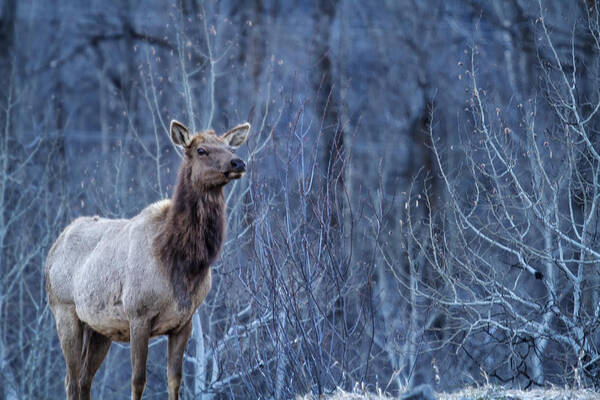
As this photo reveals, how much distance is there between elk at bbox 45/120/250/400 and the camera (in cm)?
774

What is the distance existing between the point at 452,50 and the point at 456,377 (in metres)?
9.80

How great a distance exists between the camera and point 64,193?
17.1 metres

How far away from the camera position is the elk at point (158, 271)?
7.74 m

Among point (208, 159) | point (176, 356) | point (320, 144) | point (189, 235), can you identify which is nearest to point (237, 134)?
point (208, 159)

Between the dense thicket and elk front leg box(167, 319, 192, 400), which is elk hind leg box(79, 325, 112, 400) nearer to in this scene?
elk front leg box(167, 319, 192, 400)

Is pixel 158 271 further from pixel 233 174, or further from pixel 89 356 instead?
pixel 89 356

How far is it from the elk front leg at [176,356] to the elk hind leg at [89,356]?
117 cm

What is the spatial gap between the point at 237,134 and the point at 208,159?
74cm

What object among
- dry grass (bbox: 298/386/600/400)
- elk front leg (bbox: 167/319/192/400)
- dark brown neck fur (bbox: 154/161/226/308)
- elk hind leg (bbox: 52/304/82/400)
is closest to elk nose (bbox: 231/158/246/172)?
dark brown neck fur (bbox: 154/161/226/308)

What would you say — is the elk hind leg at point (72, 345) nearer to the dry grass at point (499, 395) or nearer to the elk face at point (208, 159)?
the elk face at point (208, 159)

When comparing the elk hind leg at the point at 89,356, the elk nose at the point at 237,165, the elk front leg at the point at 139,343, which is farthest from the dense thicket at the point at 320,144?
the elk hind leg at the point at 89,356

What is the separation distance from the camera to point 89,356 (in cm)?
877

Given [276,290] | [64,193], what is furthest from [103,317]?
[64,193]

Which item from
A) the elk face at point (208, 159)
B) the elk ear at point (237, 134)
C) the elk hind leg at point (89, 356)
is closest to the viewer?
the elk face at point (208, 159)
